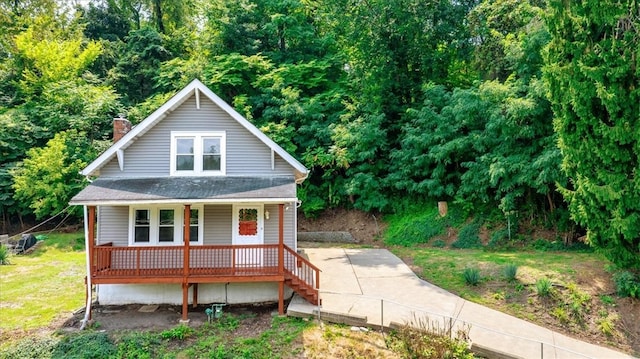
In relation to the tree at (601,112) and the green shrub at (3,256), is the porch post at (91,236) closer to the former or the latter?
the green shrub at (3,256)

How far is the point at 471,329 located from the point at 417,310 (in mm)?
1407

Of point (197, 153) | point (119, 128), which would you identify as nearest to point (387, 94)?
point (197, 153)

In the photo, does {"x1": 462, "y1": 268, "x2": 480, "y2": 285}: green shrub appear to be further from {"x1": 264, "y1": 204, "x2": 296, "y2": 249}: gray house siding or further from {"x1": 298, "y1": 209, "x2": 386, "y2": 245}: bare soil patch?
{"x1": 298, "y1": 209, "x2": 386, "y2": 245}: bare soil patch

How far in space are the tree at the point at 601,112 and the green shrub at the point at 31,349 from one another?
14.6 meters

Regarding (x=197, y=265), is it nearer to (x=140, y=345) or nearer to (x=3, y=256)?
(x=140, y=345)

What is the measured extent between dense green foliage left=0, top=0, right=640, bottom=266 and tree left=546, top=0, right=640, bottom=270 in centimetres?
4

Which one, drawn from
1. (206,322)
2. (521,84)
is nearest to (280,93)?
(521,84)

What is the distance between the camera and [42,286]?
45.7ft

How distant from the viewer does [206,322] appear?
417 inches

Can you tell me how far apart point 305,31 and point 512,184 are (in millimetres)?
17766

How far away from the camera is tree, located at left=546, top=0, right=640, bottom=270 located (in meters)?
9.48

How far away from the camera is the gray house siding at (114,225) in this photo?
40.8ft

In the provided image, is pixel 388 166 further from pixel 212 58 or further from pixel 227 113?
pixel 212 58

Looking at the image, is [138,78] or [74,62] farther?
[138,78]
